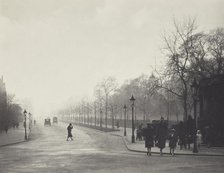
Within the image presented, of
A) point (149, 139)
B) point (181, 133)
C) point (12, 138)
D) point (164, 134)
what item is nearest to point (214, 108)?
point (181, 133)

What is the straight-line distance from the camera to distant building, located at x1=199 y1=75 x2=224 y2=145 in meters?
24.2

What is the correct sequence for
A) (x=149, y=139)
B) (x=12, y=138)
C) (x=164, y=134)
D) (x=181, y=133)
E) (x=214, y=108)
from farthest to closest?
(x=12, y=138)
(x=214, y=108)
(x=181, y=133)
(x=164, y=134)
(x=149, y=139)

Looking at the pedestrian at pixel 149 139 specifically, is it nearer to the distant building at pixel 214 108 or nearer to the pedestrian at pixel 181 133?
the pedestrian at pixel 181 133

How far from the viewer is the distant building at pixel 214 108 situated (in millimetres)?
24188

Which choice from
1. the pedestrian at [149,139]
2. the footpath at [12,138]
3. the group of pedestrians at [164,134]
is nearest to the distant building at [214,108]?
the group of pedestrians at [164,134]

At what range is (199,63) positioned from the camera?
135 ft

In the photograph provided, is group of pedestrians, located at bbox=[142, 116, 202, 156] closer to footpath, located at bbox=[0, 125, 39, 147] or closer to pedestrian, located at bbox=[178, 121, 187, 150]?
pedestrian, located at bbox=[178, 121, 187, 150]

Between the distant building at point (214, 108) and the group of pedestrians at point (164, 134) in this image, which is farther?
the distant building at point (214, 108)

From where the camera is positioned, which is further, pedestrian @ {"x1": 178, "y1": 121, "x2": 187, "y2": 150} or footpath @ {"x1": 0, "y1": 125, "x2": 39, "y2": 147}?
footpath @ {"x1": 0, "y1": 125, "x2": 39, "y2": 147}

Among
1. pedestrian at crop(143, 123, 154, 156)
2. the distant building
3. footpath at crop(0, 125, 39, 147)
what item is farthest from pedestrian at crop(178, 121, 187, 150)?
footpath at crop(0, 125, 39, 147)

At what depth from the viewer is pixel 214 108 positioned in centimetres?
2502

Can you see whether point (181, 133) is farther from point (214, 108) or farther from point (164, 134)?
point (214, 108)

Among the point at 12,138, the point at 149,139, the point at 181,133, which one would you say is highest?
the point at 181,133

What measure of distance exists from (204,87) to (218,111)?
2050 mm
